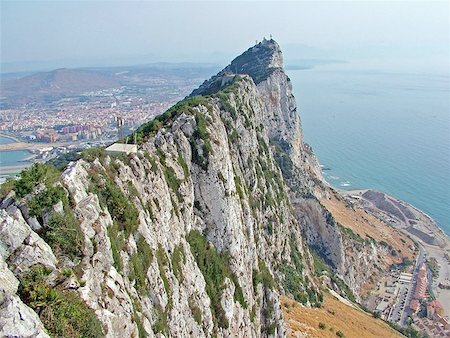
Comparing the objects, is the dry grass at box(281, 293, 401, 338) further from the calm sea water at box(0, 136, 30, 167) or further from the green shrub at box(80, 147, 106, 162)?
the calm sea water at box(0, 136, 30, 167)

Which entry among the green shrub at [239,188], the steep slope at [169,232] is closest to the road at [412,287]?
Result: the steep slope at [169,232]

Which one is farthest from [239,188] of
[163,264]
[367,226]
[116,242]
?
[367,226]

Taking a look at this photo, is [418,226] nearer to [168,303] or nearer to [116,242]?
[168,303]

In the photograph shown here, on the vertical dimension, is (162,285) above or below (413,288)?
above

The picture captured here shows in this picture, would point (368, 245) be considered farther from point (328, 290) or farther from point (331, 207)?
point (328, 290)

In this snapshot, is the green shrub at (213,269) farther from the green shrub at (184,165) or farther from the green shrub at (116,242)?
the green shrub at (116,242)

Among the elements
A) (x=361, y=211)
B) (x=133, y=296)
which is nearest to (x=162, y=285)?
(x=133, y=296)

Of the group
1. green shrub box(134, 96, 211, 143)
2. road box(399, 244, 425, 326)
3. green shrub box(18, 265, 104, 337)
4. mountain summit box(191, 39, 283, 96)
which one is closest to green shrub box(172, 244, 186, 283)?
green shrub box(134, 96, 211, 143)
